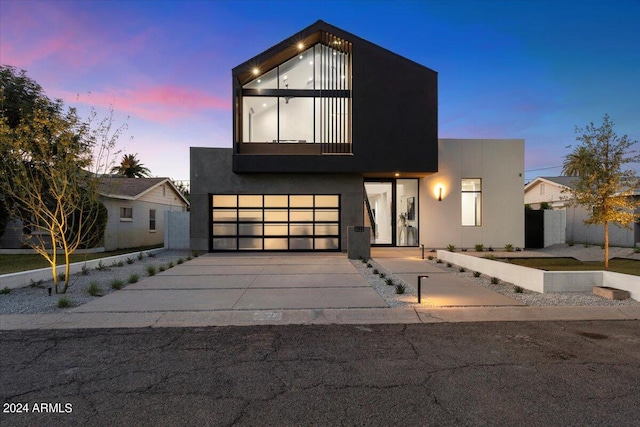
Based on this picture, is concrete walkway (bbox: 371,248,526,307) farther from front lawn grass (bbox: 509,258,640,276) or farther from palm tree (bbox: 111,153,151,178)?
palm tree (bbox: 111,153,151,178)

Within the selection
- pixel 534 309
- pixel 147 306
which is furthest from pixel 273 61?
pixel 534 309

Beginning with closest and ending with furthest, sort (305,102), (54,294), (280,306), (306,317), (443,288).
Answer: (306,317)
(280,306)
(54,294)
(443,288)
(305,102)

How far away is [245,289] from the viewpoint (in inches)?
318

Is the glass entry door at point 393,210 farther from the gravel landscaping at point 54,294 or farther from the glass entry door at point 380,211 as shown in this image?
the gravel landscaping at point 54,294

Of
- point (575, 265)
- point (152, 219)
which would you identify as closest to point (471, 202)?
point (575, 265)

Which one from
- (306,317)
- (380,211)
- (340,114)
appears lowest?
(306,317)

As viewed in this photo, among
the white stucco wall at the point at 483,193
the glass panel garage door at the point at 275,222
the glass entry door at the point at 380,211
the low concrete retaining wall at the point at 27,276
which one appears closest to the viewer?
the low concrete retaining wall at the point at 27,276

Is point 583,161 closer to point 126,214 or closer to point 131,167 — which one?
point 126,214

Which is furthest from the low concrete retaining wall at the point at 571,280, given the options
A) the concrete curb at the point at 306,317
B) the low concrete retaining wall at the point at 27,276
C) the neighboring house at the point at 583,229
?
the low concrete retaining wall at the point at 27,276

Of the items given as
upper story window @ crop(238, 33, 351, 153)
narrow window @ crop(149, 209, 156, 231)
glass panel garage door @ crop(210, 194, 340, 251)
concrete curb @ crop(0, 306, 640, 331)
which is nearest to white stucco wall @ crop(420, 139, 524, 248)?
glass panel garage door @ crop(210, 194, 340, 251)

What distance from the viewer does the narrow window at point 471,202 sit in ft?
54.1

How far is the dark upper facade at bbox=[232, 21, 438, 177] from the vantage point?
14672 millimetres

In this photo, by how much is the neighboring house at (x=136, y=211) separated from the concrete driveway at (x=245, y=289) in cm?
860

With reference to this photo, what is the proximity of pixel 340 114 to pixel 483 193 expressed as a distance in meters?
7.67
